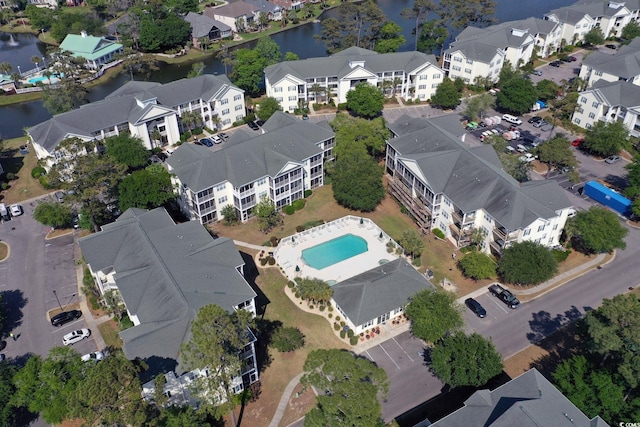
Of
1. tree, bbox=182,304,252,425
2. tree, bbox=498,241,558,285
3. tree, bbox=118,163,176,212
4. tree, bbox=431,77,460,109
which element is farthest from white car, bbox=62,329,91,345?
tree, bbox=431,77,460,109

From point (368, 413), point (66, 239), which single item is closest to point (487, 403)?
point (368, 413)

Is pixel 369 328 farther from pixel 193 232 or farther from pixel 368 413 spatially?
pixel 193 232

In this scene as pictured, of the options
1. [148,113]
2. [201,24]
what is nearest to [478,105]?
[148,113]

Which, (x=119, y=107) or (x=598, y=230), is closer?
(x=598, y=230)

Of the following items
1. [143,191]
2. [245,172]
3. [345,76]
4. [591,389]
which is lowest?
[591,389]

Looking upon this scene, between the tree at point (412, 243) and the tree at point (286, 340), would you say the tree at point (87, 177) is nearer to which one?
the tree at point (286, 340)

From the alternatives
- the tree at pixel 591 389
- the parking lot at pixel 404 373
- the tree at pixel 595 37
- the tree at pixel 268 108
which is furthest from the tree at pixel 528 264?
the tree at pixel 595 37

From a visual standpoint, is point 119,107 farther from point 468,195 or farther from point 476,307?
point 476,307
